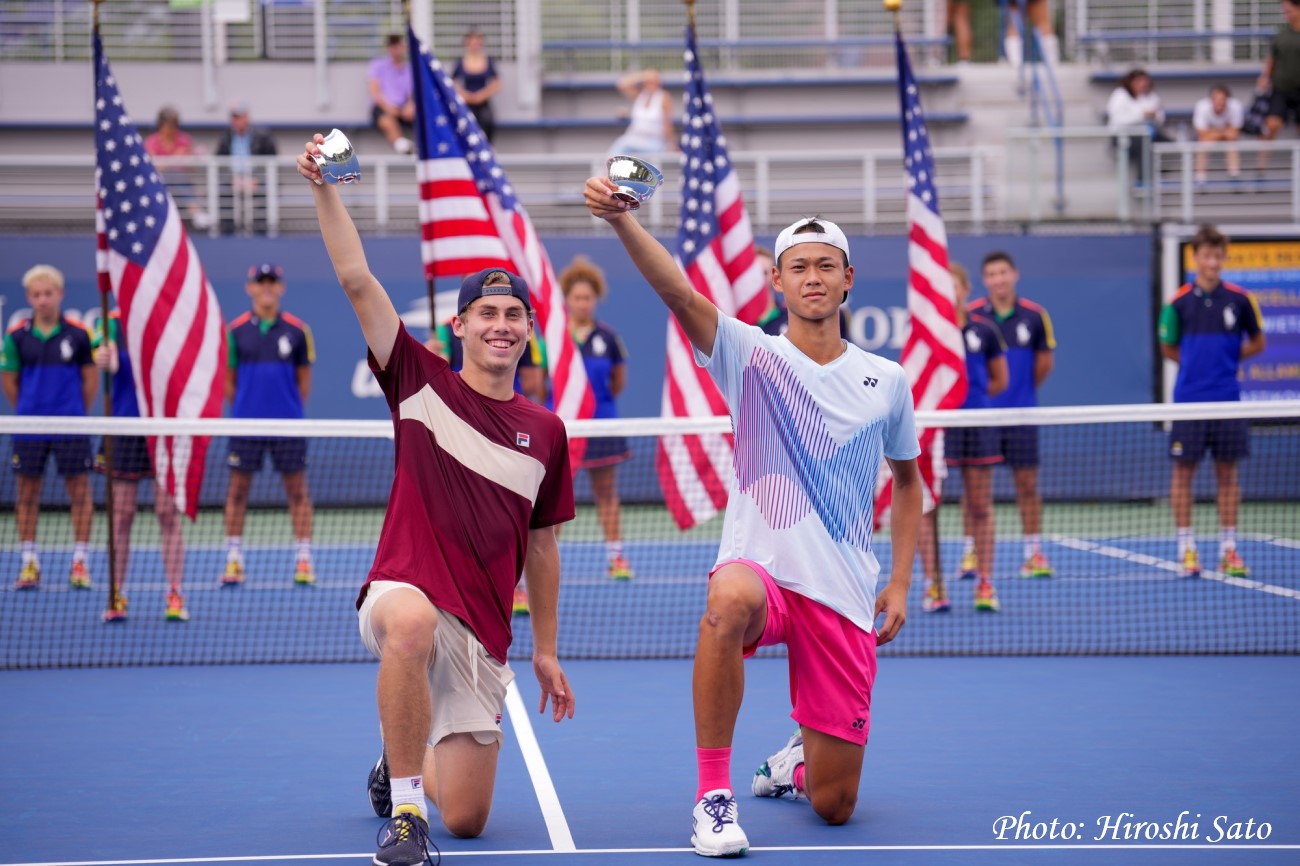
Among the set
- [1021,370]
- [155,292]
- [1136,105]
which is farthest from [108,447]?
[1136,105]

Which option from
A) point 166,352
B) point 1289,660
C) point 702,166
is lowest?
point 1289,660

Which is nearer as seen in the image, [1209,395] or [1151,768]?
[1151,768]

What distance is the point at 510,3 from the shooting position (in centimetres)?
2466

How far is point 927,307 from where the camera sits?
11.0 metres

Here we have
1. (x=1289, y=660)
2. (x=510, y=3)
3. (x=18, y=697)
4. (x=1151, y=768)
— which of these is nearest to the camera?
(x=1151, y=768)

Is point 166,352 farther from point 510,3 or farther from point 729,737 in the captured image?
point 510,3

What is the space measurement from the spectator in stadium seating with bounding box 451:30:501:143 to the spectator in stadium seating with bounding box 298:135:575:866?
53.4ft

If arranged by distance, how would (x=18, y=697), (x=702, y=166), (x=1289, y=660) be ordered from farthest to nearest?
(x=702, y=166) < (x=1289, y=660) < (x=18, y=697)

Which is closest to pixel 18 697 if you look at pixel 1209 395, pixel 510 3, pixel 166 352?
pixel 166 352

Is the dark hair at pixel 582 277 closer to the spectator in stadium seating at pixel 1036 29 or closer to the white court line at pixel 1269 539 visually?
the white court line at pixel 1269 539

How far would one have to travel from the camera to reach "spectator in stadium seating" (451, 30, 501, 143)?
21703 mm

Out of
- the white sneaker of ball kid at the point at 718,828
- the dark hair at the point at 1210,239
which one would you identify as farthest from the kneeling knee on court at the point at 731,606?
the dark hair at the point at 1210,239

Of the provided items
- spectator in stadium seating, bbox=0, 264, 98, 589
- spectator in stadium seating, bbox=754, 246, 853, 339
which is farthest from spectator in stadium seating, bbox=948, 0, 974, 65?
spectator in stadium seating, bbox=0, 264, 98, 589

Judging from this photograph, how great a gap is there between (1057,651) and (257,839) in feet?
19.0
